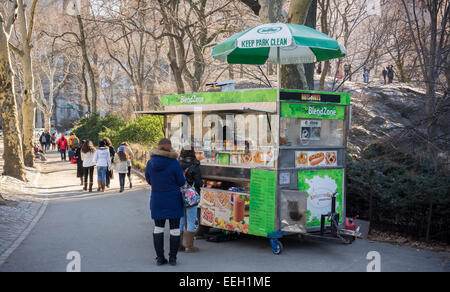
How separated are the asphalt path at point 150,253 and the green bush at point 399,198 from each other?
800mm

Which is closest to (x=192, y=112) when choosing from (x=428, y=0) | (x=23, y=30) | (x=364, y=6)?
(x=428, y=0)

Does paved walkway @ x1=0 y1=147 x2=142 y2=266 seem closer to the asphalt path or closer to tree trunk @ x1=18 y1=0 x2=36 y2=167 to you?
the asphalt path

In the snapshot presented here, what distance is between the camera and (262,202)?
7801 millimetres

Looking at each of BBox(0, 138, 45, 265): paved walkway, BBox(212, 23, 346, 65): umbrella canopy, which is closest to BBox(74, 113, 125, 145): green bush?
BBox(0, 138, 45, 265): paved walkway

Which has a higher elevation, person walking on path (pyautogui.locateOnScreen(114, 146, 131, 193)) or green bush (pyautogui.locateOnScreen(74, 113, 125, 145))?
green bush (pyautogui.locateOnScreen(74, 113, 125, 145))

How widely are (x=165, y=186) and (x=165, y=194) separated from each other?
11 cm

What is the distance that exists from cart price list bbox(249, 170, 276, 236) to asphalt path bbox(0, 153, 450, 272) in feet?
1.40

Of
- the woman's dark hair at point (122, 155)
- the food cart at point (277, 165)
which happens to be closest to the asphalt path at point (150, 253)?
the food cart at point (277, 165)

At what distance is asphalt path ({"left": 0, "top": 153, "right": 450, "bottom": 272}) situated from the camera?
267 inches

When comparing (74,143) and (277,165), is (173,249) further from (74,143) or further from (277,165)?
(74,143)

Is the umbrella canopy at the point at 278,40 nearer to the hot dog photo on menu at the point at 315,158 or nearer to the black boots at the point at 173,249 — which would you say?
the hot dog photo on menu at the point at 315,158

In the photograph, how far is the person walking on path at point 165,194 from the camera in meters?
6.73
